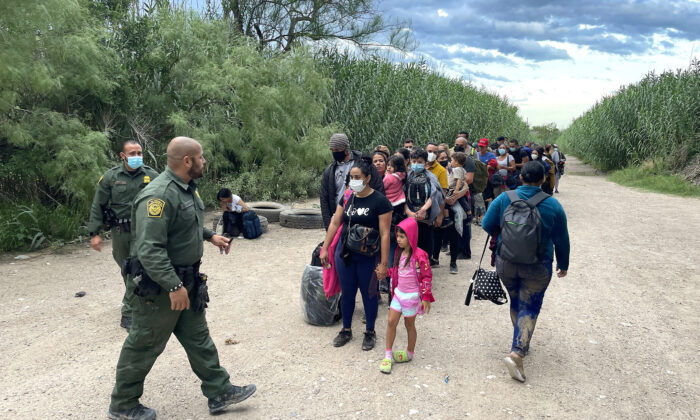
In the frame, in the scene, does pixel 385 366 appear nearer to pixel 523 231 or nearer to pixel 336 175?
pixel 523 231

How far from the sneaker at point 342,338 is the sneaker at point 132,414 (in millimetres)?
1771

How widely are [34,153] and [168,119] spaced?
3044mm

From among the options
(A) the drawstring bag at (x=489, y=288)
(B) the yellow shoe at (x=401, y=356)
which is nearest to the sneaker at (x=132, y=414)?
(B) the yellow shoe at (x=401, y=356)

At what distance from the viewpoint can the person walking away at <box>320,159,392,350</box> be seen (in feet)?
14.0

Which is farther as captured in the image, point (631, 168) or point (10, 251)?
point (631, 168)

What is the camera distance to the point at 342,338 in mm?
4645

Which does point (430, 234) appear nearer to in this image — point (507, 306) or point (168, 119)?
point (507, 306)

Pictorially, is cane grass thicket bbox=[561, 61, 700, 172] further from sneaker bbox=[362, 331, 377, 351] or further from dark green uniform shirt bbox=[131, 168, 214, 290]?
dark green uniform shirt bbox=[131, 168, 214, 290]

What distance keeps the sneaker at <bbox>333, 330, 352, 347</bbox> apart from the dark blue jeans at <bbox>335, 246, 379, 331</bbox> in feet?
0.77

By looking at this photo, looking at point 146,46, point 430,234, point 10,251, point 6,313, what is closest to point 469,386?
point 430,234

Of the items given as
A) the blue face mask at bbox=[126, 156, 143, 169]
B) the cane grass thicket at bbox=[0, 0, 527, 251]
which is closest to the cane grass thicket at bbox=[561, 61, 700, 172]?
the cane grass thicket at bbox=[0, 0, 527, 251]

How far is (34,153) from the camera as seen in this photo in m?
8.16

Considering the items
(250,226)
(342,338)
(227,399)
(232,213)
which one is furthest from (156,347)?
(250,226)

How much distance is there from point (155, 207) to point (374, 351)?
8.07ft
